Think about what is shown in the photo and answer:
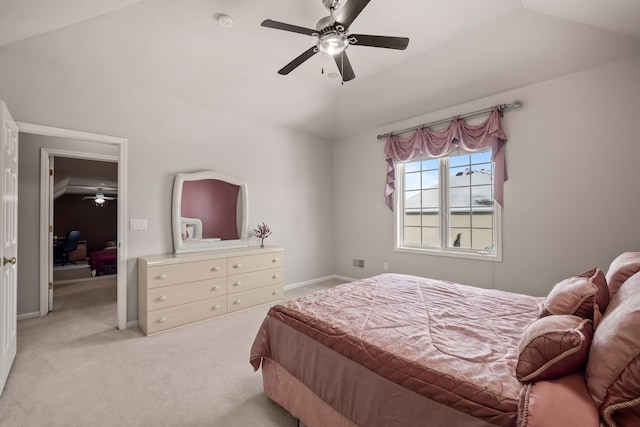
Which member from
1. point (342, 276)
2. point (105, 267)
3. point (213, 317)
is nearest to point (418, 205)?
point (342, 276)

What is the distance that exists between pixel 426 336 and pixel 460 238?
2.78 metres

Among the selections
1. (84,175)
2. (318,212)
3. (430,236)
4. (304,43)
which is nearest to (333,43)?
(304,43)

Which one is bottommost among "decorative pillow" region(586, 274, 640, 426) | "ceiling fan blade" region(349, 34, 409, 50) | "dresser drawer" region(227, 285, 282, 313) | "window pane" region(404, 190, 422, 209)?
"dresser drawer" region(227, 285, 282, 313)

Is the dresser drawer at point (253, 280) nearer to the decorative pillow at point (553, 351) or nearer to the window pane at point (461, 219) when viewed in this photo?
A: the window pane at point (461, 219)

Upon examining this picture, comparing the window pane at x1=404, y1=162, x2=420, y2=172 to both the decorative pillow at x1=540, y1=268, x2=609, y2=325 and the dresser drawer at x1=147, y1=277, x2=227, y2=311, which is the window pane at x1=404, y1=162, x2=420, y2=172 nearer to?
the decorative pillow at x1=540, y1=268, x2=609, y2=325

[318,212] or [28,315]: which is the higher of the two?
[318,212]

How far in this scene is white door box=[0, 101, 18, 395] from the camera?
1.89m

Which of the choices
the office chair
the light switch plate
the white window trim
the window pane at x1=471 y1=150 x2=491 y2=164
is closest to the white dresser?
the light switch plate

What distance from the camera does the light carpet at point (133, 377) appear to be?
5.57 ft

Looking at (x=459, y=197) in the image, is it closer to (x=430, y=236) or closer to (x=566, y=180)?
(x=430, y=236)

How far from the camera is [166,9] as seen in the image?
2367 millimetres

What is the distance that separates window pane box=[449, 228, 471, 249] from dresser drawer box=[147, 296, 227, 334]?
3127 millimetres

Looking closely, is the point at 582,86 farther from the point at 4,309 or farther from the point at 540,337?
the point at 4,309

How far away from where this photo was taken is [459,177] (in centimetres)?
379
